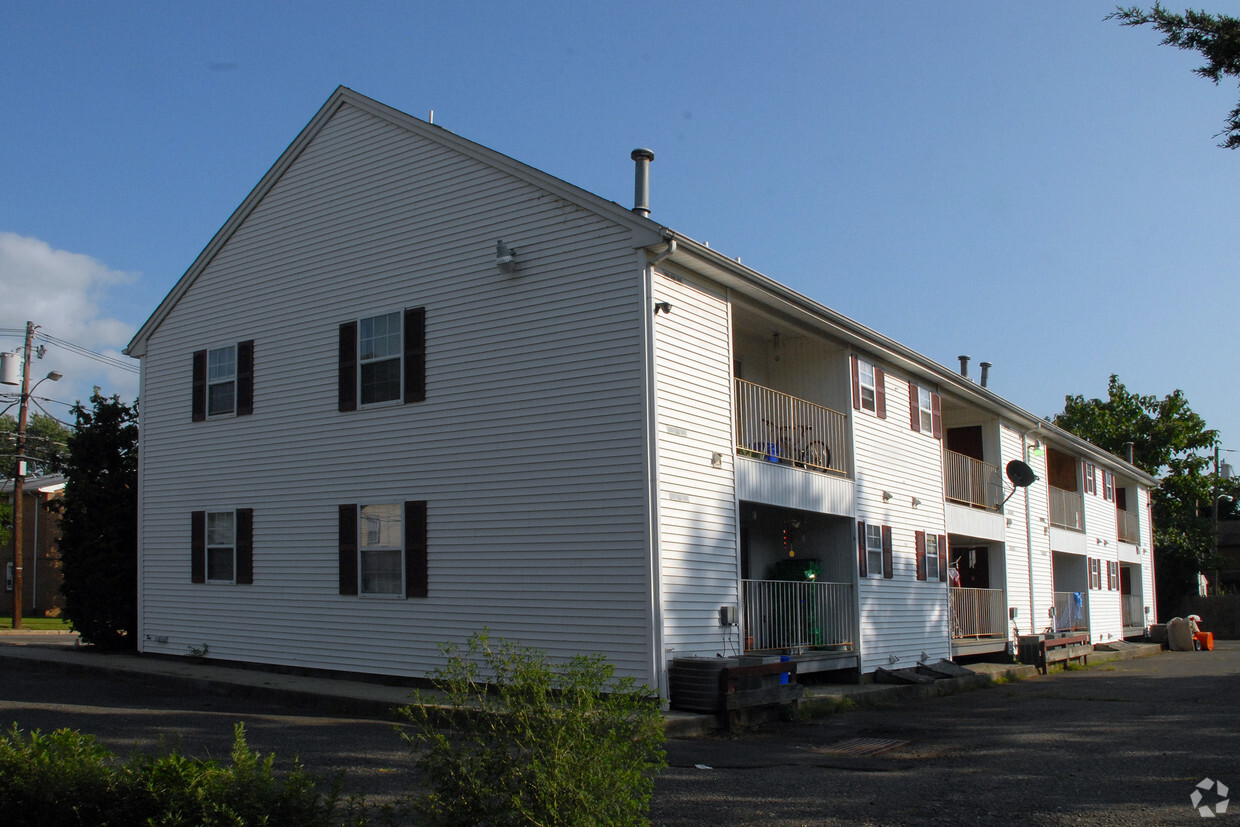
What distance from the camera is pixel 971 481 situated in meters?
23.3

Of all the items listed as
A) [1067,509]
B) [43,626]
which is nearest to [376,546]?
[1067,509]

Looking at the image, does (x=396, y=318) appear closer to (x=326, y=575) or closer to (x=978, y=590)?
(x=326, y=575)

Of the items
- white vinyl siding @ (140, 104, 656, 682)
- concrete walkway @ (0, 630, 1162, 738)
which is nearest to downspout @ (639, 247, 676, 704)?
white vinyl siding @ (140, 104, 656, 682)

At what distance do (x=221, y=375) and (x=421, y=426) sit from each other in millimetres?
4856

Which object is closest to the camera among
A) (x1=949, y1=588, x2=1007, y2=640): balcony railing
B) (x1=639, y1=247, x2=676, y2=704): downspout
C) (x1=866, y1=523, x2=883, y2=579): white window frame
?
(x1=639, y1=247, x2=676, y2=704): downspout

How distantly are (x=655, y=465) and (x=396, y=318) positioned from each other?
5075mm

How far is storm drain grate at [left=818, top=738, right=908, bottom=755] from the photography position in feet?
36.3

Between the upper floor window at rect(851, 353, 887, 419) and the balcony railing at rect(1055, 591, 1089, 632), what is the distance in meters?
11.9

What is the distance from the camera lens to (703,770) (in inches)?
372

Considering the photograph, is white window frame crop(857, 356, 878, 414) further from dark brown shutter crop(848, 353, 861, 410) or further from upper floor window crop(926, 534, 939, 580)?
upper floor window crop(926, 534, 939, 580)

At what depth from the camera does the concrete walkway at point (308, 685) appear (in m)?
12.6

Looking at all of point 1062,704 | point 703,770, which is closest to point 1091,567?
point 1062,704

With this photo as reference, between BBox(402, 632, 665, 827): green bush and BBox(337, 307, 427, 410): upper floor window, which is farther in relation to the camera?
BBox(337, 307, 427, 410): upper floor window

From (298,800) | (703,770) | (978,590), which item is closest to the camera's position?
(298,800)
